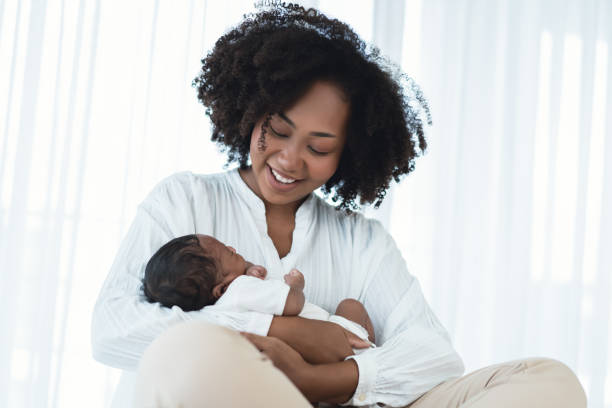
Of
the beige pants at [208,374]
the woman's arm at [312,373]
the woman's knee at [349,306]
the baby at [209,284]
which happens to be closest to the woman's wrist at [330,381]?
the woman's arm at [312,373]

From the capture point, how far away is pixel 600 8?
11.6 ft

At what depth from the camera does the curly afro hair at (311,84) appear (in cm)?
155

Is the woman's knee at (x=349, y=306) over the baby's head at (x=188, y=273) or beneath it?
beneath

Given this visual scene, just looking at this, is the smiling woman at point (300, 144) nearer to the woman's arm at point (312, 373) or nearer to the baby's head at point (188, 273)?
the baby's head at point (188, 273)

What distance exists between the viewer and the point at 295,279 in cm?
145

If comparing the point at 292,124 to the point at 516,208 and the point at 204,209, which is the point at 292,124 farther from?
the point at 516,208

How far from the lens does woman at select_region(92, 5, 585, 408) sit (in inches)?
48.2

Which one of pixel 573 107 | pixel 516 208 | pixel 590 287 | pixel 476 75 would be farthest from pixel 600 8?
pixel 590 287

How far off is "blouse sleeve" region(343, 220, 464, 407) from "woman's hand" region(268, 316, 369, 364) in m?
0.04

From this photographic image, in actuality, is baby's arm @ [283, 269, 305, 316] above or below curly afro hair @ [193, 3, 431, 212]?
below

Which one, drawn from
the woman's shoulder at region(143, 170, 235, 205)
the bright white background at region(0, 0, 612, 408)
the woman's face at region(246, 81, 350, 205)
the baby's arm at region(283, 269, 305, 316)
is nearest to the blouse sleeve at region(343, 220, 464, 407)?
the baby's arm at region(283, 269, 305, 316)

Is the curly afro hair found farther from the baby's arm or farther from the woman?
the baby's arm

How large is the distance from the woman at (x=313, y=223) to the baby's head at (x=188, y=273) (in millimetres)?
54

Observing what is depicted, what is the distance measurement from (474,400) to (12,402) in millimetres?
1822
